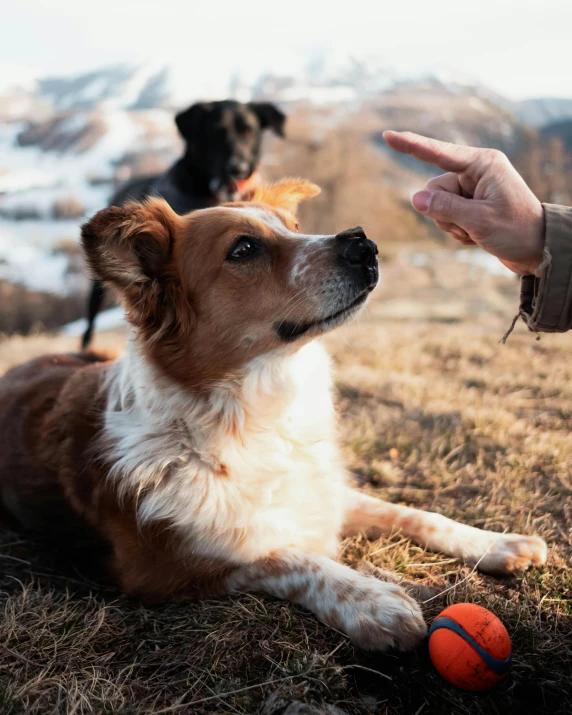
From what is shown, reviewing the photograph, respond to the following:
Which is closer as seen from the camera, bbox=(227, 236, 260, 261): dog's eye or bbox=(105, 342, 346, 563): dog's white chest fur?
bbox=(105, 342, 346, 563): dog's white chest fur

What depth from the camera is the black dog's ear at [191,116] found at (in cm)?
653

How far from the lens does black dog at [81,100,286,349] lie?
246 inches

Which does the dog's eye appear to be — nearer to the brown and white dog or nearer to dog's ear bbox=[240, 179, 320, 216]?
the brown and white dog

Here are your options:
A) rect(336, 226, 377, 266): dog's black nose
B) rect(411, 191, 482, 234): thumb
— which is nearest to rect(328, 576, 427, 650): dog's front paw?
rect(336, 226, 377, 266): dog's black nose

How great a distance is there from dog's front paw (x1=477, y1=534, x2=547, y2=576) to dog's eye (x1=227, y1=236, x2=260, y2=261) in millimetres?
1708

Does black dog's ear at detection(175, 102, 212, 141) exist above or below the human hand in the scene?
below

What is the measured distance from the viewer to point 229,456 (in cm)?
268

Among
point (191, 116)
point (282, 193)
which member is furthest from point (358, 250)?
point (191, 116)

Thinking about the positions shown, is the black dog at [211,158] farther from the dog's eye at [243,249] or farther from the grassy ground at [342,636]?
the dog's eye at [243,249]

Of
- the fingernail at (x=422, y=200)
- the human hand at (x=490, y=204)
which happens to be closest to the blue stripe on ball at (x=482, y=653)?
the human hand at (x=490, y=204)

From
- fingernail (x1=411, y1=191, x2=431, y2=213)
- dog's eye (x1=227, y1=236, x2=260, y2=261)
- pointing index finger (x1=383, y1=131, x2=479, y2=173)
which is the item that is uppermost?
pointing index finger (x1=383, y1=131, x2=479, y2=173)

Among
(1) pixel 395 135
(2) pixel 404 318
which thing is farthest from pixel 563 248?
(2) pixel 404 318

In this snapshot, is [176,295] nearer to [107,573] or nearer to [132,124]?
[107,573]

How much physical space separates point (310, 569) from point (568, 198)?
16.5 m
